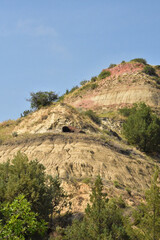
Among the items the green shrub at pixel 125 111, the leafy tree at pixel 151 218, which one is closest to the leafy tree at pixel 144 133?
the green shrub at pixel 125 111

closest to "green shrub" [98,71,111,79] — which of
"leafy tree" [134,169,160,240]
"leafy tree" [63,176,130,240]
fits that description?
"leafy tree" [63,176,130,240]

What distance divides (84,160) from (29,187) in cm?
973

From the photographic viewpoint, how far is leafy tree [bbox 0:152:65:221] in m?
15.2

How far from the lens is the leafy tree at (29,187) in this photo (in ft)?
49.8

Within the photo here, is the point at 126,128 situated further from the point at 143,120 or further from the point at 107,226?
the point at 107,226

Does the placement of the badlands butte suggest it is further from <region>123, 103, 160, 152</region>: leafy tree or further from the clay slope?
the clay slope

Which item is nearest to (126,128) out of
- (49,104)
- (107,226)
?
(49,104)

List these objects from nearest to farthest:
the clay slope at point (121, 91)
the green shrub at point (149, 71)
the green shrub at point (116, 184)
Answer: the green shrub at point (116, 184) < the clay slope at point (121, 91) < the green shrub at point (149, 71)

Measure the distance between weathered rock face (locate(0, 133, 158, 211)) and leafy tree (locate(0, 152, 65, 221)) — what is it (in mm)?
2579

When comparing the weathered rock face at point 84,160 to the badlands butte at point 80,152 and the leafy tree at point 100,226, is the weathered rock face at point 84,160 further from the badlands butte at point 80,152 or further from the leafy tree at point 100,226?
the leafy tree at point 100,226

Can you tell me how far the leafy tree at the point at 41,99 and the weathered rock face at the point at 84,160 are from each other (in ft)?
41.4

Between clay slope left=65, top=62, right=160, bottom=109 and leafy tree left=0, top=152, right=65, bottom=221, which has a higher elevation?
clay slope left=65, top=62, right=160, bottom=109

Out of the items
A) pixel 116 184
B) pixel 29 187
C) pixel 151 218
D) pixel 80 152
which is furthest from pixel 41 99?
pixel 151 218

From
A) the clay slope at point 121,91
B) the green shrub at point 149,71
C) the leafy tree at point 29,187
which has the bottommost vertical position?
the leafy tree at point 29,187
